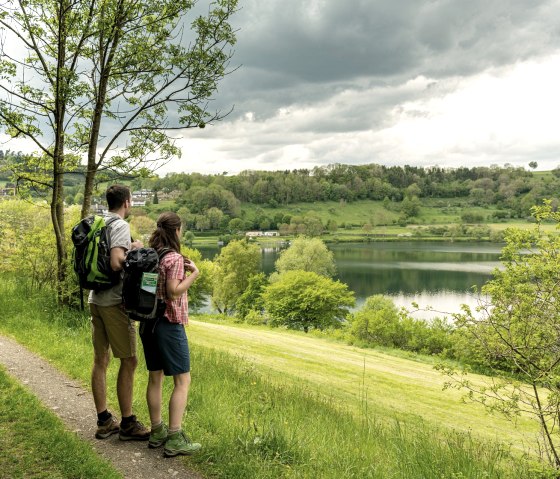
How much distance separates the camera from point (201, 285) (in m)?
59.2

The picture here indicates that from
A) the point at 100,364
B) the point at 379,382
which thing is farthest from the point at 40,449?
the point at 379,382

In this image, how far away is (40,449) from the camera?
421cm

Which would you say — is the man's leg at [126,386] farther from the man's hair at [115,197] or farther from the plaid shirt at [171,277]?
the man's hair at [115,197]

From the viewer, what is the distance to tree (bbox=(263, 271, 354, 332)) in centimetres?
4469

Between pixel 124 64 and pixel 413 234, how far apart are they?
175320mm

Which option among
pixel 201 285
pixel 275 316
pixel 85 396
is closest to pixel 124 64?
pixel 85 396

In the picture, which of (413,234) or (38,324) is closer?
(38,324)

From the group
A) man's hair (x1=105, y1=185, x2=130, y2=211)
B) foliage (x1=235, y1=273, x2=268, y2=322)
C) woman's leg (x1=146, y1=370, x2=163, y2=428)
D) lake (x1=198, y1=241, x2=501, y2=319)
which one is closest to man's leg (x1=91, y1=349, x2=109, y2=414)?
woman's leg (x1=146, y1=370, x2=163, y2=428)

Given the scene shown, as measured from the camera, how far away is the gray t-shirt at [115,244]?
4.43m

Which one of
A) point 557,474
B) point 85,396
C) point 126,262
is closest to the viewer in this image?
point 126,262

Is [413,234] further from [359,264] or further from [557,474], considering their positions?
[557,474]

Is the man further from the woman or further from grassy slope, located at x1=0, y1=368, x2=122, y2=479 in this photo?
grassy slope, located at x1=0, y1=368, x2=122, y2=479

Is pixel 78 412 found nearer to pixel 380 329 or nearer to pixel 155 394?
pixel 155 394

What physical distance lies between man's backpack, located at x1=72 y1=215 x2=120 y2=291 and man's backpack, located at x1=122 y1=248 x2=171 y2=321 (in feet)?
1.13
